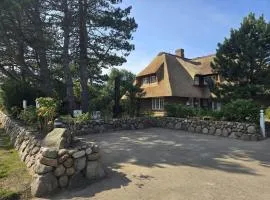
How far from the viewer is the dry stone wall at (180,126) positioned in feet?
43.6

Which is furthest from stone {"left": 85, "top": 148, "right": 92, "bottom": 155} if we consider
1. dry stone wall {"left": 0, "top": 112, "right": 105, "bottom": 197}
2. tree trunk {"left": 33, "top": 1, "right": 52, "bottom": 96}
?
tree trunk {"left": 33, "top": 1, "right": 52, "bottom": 96}

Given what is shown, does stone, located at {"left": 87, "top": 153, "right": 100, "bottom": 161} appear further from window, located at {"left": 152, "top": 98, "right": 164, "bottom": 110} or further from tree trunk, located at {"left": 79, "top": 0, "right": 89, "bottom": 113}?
window, located at {"left": 152, "top": 98, "right": 164, "bottom": 110}

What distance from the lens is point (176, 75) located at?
93.8ft

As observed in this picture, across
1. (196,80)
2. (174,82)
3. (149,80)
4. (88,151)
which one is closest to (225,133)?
(88,151)

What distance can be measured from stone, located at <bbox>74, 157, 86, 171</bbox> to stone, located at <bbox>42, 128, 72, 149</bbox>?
62 cm

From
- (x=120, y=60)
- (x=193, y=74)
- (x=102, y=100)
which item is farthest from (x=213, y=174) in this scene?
(x=193, y=74)

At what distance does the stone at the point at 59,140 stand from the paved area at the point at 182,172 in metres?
1.35

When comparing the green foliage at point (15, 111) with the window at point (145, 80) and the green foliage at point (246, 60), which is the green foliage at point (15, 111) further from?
the window at point (145, 80)

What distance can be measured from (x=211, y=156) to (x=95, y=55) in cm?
1303

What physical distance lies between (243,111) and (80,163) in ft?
33.3

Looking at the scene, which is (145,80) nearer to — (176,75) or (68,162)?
(176,75)

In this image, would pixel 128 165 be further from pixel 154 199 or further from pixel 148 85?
pixel 148 85

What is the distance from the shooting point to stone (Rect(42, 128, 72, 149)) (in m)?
7.17

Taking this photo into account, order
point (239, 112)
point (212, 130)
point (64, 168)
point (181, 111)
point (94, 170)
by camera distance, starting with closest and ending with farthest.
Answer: point (64, 168) < point (94, 170) < point (239, 112) < point (212, 130) < point (181, 111)
